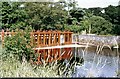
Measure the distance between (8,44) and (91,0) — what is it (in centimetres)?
145

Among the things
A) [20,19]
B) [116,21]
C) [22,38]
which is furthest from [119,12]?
[22,38]

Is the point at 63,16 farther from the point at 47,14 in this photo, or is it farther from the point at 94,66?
the point at 94,66

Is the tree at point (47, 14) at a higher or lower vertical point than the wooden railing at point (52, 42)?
higher

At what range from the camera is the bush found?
3986mm

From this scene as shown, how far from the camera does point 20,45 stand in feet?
13.7

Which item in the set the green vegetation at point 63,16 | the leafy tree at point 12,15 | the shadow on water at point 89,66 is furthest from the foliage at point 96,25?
the leafy tree at point 12,15

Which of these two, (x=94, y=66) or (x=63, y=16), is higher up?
(x=63, y=16)

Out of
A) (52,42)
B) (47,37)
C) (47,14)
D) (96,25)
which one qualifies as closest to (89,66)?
(96,25)

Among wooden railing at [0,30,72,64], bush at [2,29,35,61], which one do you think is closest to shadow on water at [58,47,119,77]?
wooden railing at [0,30,72,64]

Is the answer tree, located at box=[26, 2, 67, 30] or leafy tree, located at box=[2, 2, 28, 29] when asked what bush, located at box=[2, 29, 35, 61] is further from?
tree, located at box=[26, 2, 67, 30]

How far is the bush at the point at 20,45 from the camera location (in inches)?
157

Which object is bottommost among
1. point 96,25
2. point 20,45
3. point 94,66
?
point 20,45

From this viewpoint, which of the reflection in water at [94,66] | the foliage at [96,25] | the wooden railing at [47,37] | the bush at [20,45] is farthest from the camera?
the bush at [20,45]

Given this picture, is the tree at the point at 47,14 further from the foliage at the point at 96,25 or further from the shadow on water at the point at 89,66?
the shadow on water at the point at 89,66
